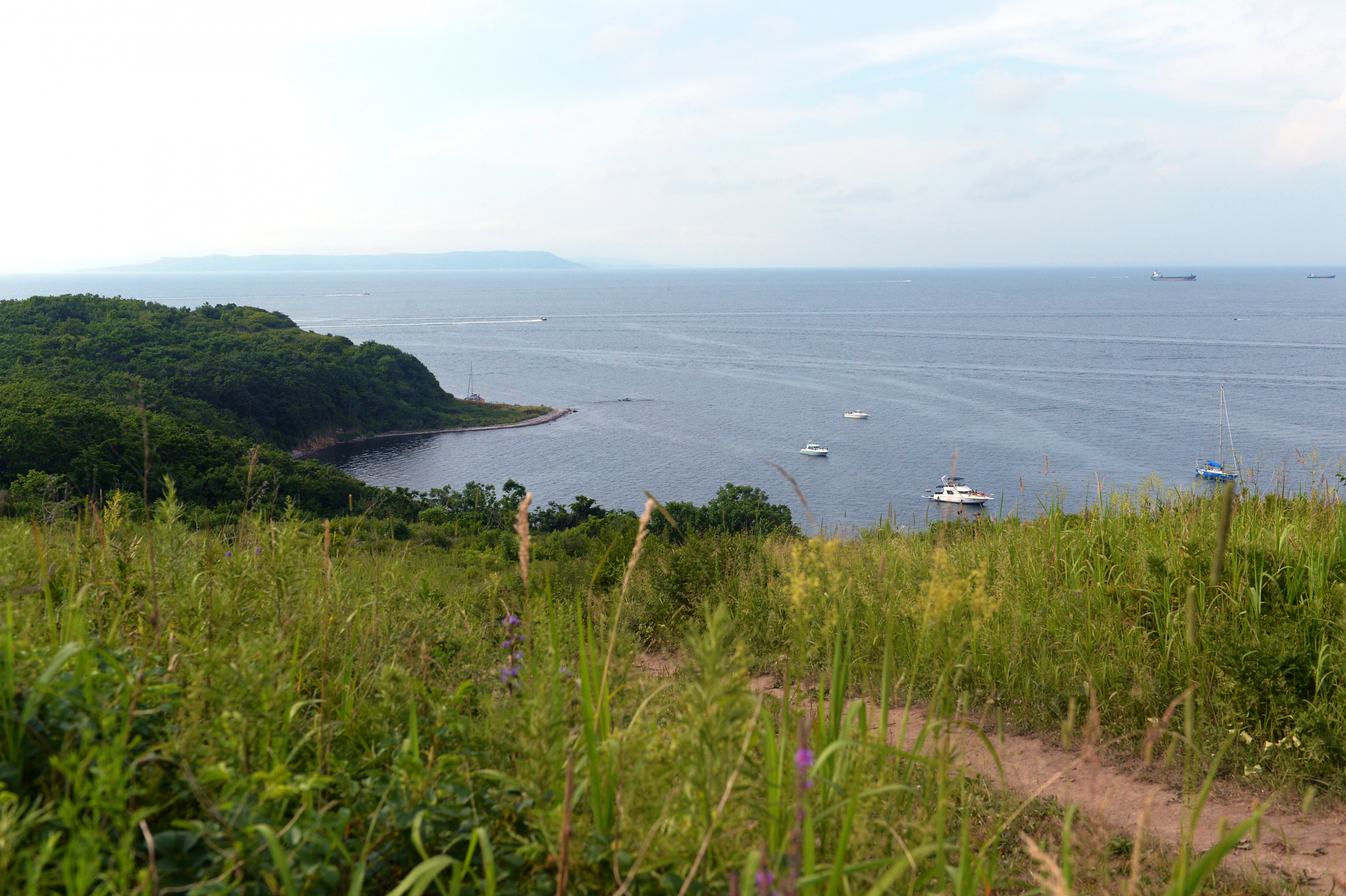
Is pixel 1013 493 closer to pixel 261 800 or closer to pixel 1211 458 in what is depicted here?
pixel 1211 458

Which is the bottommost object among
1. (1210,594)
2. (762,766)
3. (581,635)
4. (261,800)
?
(1210,594)

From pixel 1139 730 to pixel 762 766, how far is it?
2856mm

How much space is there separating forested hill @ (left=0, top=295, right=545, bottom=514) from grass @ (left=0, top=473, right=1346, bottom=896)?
2565 cm

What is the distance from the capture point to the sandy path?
9.87 ft

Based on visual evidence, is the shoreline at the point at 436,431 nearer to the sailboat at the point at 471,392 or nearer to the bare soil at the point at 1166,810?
the sailboat at the point at 471,392

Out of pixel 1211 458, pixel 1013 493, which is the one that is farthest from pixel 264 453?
pixel 1211 458

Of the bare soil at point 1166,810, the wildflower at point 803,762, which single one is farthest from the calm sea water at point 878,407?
the wildflower at point 803,762

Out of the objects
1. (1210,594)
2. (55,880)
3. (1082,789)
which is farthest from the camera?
(1210,594)

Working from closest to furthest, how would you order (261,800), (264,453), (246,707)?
(261,800), (246,707), (264,453)

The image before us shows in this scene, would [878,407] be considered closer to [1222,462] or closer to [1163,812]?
[1222,462]

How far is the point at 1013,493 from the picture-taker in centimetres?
5594

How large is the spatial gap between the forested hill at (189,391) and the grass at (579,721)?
25649 millimetres

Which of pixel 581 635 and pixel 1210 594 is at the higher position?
pixel 581 635

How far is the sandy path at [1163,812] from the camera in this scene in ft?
9.87
